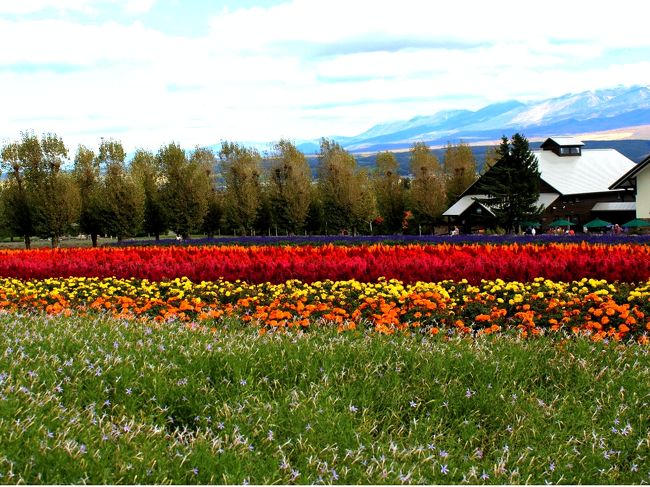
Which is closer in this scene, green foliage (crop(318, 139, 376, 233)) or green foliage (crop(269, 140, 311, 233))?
green foliage (crop(269, 140, 311, 233))

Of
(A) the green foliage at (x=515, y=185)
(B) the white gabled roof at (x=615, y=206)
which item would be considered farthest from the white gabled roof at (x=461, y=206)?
(A) the green foliage at (x=515, y=185)

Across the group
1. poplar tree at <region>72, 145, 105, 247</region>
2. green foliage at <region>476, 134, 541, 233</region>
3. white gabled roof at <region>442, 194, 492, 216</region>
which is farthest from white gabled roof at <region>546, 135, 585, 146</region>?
poplar tree at <region>72, 145, 105, 247</region>

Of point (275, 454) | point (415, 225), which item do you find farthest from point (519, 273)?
point (415, 225)

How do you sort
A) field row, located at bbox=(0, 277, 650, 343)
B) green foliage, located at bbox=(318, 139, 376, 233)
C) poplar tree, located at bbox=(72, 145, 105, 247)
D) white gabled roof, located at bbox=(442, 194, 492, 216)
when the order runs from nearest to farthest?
field row, located at bbox=(0, 277, 650, 343) → poplar tree, located at bbox=(72, 145, 105, 247) → green foliage, located at bbox=(318, 139, 376, 233) → white gabled roof, located at bbox=(442, 194, 492, 216)

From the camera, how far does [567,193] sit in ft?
197

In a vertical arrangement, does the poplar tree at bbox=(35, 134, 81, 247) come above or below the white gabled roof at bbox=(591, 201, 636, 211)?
above

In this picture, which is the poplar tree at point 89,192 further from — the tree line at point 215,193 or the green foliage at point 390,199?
the green foliage at point 390,199

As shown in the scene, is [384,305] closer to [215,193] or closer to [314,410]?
[314,410]

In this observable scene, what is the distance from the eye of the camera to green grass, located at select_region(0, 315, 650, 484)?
15.5ft

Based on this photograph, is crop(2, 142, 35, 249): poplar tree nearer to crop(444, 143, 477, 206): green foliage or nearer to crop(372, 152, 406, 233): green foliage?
crop(372, 152, 406, 233): green foliage

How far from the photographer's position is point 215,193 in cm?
6650

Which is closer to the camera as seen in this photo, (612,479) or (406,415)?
(612,479)

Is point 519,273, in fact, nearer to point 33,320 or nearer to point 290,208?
point 33,320

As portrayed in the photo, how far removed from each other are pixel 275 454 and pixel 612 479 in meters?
2.46
